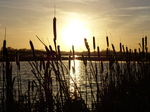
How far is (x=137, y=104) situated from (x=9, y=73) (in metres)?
3.00

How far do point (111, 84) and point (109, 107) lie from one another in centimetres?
180

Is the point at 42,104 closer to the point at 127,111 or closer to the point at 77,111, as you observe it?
the point at 77,111

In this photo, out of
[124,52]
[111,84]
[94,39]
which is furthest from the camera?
[124,52]

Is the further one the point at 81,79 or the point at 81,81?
the point at 81,79

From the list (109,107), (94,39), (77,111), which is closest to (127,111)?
(109,107)

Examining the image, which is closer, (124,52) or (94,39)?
(94,39)

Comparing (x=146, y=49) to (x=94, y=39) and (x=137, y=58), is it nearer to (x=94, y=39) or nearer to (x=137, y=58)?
(x=137, y=58)

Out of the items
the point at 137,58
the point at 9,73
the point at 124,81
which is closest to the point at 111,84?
the point at 124,81

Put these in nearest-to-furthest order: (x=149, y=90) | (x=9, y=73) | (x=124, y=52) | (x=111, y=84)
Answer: (x=9, y=73) → (x=149, y=90) → (x=111, y=84) → (x=124, y=52)

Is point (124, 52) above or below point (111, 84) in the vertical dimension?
above

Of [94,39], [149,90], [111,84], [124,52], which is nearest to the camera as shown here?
[94,39]

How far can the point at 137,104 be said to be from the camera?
4902 millimetres

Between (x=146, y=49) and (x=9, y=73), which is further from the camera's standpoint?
(x=146, y=49)

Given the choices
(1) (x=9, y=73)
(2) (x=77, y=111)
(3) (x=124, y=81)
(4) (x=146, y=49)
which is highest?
(4) (x=146, y=49)
